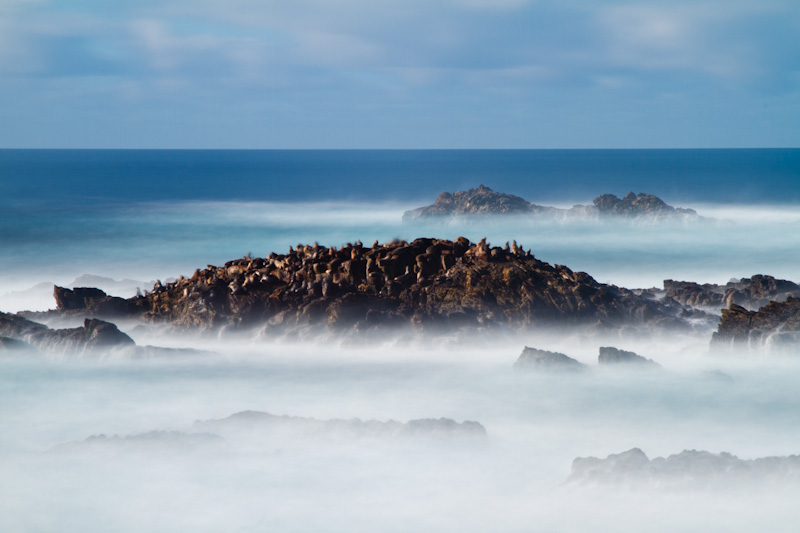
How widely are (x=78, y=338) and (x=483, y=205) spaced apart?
27104mm

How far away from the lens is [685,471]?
6820 mm

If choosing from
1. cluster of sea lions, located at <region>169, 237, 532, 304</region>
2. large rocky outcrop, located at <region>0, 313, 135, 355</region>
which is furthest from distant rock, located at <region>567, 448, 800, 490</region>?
large rocky outcrop, located at <region>0, 313, 135, 355</region>

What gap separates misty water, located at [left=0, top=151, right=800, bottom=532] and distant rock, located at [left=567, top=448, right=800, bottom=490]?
0.27ft

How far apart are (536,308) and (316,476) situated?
3.86 meters

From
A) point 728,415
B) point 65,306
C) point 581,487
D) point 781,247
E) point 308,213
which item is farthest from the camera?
point 308,213

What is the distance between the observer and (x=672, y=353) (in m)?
9.93

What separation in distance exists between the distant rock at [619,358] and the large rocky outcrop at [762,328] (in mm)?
1060

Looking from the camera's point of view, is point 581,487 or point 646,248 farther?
point 646,248

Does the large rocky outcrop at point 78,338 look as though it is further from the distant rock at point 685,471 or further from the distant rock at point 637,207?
the distant rock at point 637,207

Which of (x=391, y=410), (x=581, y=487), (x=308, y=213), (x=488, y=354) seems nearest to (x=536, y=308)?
(x=488, y=354)

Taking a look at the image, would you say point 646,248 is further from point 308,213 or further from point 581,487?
point 308,213

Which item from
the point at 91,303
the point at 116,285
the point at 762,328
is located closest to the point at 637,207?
the point at 116,285

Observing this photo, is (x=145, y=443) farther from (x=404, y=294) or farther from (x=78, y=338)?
(x=404, y=294)

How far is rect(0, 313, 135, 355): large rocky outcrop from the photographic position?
32.1 ft
